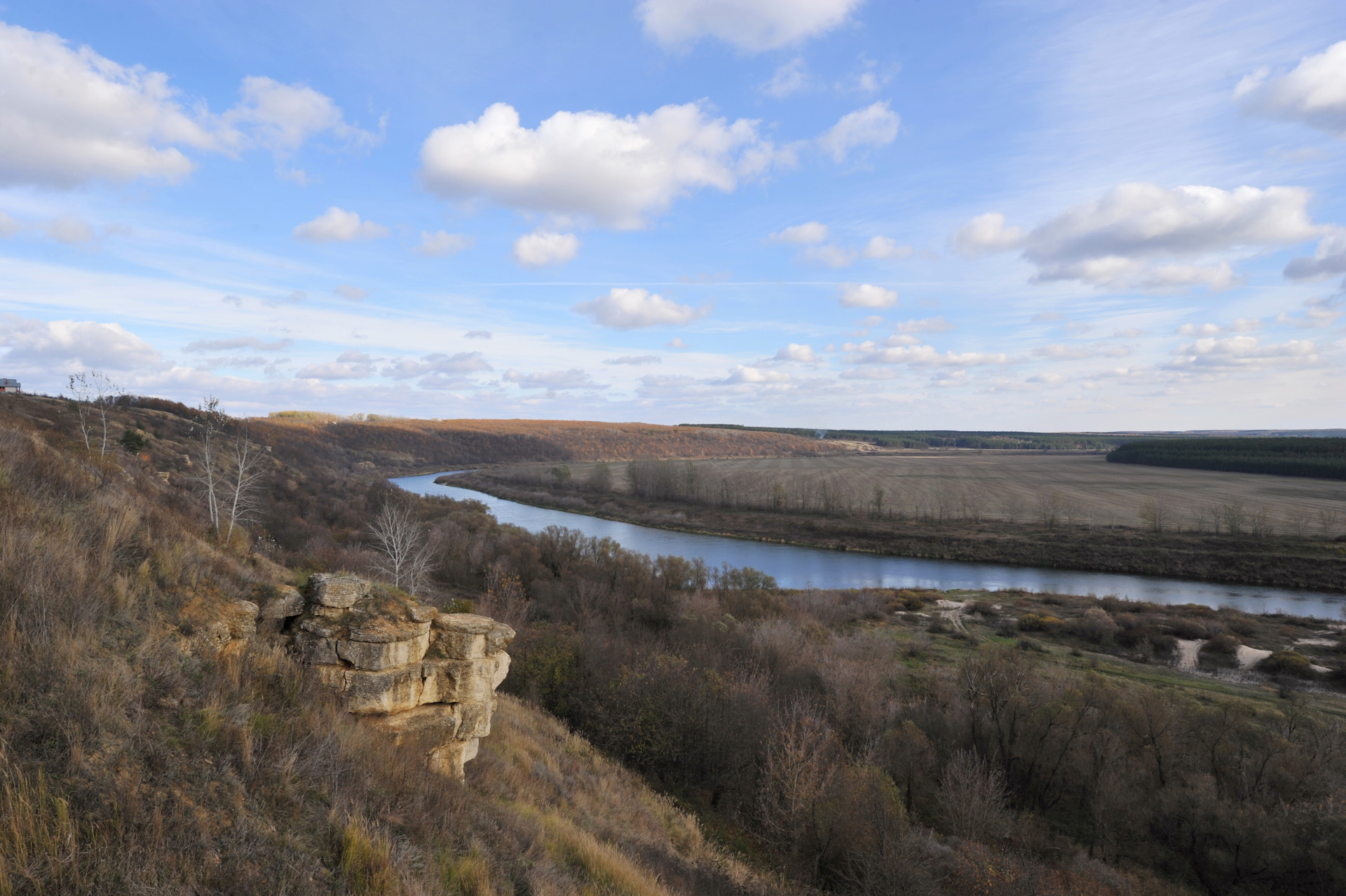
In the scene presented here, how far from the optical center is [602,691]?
17.7 m

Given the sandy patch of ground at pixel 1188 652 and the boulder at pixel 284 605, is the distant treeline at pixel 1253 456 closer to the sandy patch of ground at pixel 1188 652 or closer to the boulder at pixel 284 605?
the sandy patch of ground at pixel 1188 652

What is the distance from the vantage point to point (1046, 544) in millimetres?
57719

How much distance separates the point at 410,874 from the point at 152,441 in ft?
176

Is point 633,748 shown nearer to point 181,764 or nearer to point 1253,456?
point 181,764

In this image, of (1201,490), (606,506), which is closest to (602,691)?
(606,506)

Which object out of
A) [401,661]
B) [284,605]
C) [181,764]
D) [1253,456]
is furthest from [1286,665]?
[1253,456]

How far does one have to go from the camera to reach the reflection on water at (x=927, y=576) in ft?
144

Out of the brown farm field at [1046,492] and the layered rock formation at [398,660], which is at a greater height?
the layered rock formation at [398,660]

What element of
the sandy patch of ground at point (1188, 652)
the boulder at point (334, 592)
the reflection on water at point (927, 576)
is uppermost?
the boulder at point (334, 592)

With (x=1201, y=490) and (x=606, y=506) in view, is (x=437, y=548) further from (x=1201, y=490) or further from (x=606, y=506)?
(x=1201, y=490)

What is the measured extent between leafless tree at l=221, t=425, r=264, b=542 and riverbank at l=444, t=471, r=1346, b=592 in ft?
137

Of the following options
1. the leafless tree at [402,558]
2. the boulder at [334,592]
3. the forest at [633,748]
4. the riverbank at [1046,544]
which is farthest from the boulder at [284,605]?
the riverbank at [1046,544]

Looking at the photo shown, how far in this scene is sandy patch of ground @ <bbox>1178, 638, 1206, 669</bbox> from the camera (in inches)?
1194

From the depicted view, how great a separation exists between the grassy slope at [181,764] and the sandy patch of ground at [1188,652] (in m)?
33.1
